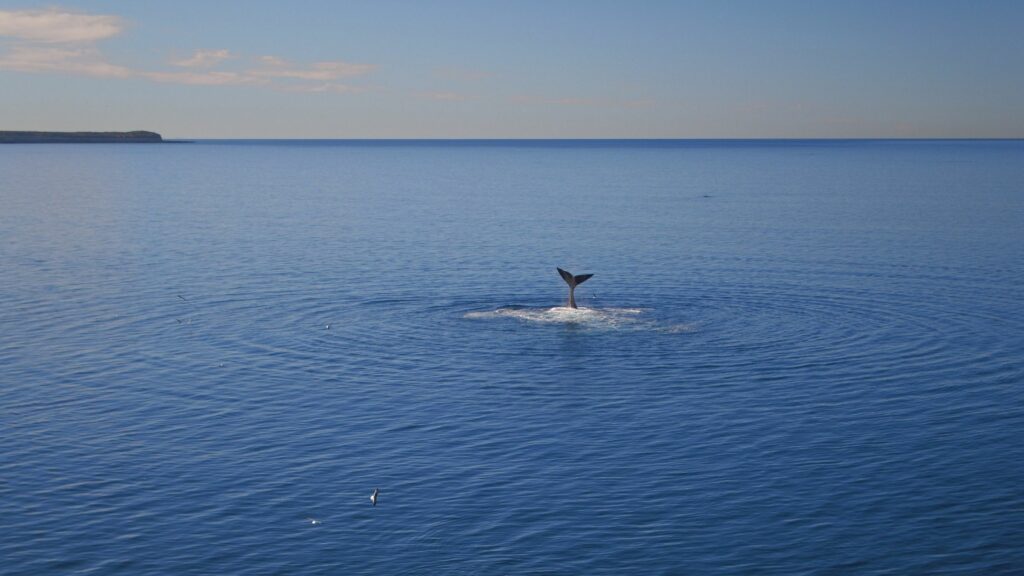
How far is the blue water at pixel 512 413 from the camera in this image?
35188mm

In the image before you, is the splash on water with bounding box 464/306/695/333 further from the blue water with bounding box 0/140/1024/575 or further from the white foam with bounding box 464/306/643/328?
the blue water with bounding box 0/140/1024/575

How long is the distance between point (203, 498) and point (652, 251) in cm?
6821

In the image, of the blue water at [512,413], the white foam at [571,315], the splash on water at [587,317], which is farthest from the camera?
the white foam at [571,315]

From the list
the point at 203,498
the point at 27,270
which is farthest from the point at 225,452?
the point at 27,270

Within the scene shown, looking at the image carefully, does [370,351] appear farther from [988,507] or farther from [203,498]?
[988,507]

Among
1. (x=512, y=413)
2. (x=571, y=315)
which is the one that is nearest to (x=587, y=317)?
(x=571, y=315)

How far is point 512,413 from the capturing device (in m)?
48.9

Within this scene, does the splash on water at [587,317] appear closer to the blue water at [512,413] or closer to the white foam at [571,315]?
the white foam at [571,315]

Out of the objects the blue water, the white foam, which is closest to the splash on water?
the white foam

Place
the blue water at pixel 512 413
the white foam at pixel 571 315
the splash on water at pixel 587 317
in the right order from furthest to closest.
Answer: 1. the white foam at pixel 571 315
2. the splash on water at pixel 587 317
3. the blue water at pixel 512 413

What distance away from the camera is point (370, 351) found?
60312mm

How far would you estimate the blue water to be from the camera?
3519cm

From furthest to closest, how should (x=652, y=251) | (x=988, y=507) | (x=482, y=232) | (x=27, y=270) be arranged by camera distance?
(x=482, y=232) < (x=652, y=251) < (x=27, y=270) < (x=988, y=507)

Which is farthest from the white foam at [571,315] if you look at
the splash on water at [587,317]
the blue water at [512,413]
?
the blue water at [512,413]
